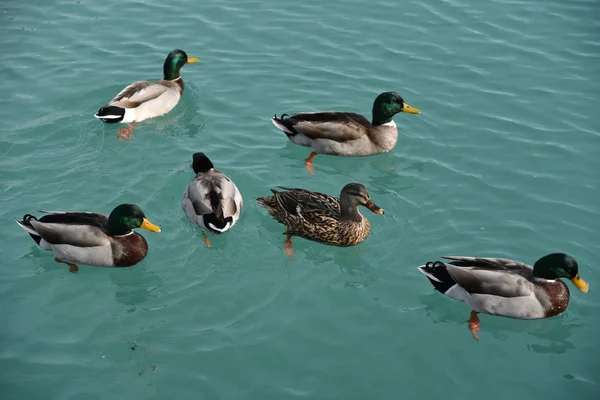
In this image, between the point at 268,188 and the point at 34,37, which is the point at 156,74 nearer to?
the point at 34,37

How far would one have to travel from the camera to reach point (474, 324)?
933cm

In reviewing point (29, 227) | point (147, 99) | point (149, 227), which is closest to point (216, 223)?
point (149, 227)

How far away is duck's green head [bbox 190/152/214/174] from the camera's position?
11219mm

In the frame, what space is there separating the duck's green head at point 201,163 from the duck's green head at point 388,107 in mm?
3154

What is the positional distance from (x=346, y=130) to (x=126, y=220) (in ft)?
13.9

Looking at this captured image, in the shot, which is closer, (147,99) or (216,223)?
(216,223)

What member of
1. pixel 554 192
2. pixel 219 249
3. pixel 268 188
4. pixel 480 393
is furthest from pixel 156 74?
pixel 480 393

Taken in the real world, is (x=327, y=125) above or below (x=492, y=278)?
above

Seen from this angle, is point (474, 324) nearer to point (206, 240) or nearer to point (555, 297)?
point (555, 297)

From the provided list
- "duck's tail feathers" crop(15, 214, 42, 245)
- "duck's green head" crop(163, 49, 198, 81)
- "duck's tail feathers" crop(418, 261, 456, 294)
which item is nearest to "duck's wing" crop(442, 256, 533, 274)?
"duck's tail feathers" crop(418, 261, 456, 294)

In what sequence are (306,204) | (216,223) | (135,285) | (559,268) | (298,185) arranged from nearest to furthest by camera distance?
(559,268), (135,285), (216,223), (306,204), (298,185)

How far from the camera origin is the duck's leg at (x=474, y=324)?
30.3 ft

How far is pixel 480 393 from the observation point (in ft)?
27.7

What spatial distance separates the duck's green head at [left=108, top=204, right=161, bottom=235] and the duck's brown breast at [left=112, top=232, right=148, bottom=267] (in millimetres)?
107
